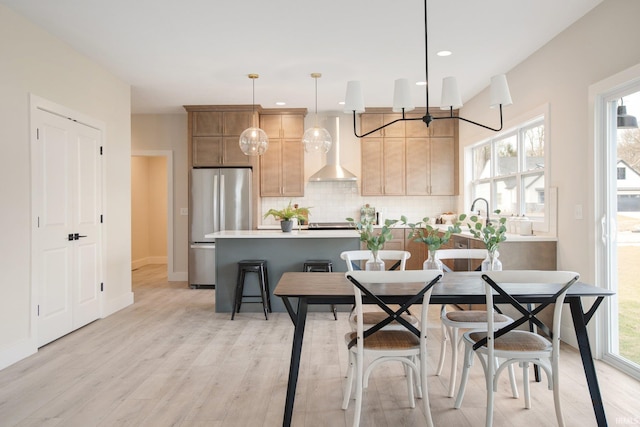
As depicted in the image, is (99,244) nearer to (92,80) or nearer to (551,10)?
(92,80)

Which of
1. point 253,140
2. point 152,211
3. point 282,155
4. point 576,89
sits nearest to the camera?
point 576,89

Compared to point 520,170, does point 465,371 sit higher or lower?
lower

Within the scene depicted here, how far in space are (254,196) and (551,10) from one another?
4484 mm

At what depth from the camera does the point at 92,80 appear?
14.9ft

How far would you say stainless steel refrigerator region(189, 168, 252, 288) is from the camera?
627 centimetres

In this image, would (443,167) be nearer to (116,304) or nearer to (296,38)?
(296,38)

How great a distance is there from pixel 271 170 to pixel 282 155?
0.29 metres

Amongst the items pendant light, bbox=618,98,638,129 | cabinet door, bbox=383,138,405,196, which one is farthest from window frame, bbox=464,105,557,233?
cabinet door, bbox=383,138,405,196

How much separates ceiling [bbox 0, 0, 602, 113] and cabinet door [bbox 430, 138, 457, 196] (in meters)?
1.26

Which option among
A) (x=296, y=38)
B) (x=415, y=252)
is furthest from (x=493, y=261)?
(x=415, y=252)

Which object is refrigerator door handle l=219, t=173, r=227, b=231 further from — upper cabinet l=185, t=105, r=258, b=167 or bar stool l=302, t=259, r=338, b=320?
bar stool l=302, t=259, r=338, b=320

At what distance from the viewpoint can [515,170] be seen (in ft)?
16.5

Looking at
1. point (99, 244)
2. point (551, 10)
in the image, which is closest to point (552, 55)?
point (551, 10)

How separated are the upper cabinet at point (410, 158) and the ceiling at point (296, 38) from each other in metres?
1.20
